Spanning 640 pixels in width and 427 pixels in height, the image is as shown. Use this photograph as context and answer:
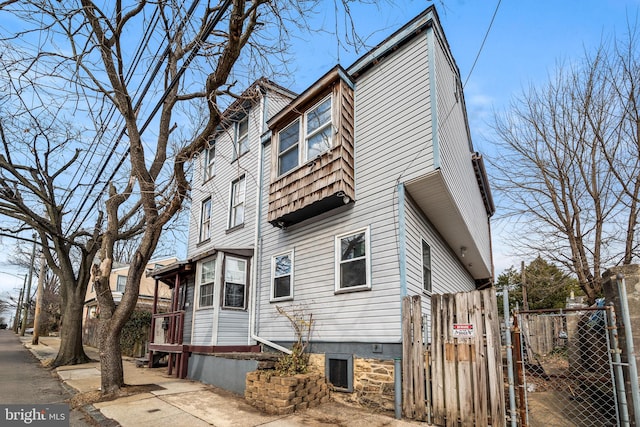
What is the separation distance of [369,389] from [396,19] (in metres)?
6.08

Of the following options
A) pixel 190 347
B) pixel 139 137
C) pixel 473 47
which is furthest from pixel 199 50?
pixel 190 347

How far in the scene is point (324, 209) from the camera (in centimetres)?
864

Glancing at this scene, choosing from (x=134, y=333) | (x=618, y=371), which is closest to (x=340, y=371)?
(x=618, y=371)

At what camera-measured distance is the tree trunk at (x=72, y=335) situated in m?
12.9

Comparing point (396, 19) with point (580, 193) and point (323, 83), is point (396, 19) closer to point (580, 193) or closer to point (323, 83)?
point (323, 83)

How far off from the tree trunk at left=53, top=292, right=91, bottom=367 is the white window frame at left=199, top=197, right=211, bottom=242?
199 inches

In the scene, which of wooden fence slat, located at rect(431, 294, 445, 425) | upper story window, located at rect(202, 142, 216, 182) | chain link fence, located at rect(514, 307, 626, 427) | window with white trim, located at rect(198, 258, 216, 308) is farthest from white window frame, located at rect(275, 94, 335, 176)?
chain link fence, located at rect(514, 307, 626, 427)

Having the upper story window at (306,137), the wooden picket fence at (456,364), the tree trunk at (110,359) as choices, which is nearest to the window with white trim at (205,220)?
the upper story window at (306,137)

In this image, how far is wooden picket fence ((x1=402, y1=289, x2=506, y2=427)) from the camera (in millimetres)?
5297

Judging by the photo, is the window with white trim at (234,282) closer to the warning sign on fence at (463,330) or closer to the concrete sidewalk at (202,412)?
the concrete sidewalk at (202,412)

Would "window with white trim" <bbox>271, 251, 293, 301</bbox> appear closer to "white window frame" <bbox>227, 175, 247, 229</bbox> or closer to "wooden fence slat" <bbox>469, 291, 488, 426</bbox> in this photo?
"white window frame" <bbox>227, 175, 247, 229</bbox>

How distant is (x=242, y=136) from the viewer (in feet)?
42.2

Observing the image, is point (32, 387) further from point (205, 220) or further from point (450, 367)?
point (450, 367)

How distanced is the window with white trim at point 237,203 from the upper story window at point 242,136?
1005mm
